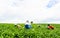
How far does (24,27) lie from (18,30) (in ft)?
3.60

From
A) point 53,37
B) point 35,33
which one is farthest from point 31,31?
point 53,37

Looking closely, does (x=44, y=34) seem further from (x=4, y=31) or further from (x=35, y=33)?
(x=4, y=31)

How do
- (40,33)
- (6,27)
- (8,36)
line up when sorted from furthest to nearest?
(6,27), (40,33), (8,36)

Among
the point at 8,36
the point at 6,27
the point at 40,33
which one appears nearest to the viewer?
the point at 8,36

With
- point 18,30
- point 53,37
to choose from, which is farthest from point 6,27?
point 53,37

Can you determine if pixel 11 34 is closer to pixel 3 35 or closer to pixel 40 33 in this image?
pixel 3 35

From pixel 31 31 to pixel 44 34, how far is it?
1.09 m

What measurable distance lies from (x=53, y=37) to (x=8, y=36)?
3797 mm

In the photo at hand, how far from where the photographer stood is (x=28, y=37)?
57.0 ft

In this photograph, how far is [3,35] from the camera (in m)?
17.1

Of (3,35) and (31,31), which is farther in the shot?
(31,31)

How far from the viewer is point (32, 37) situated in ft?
57.5

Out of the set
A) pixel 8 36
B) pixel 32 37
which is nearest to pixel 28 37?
pixel 32 37

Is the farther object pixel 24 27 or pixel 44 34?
pixel 24 27
